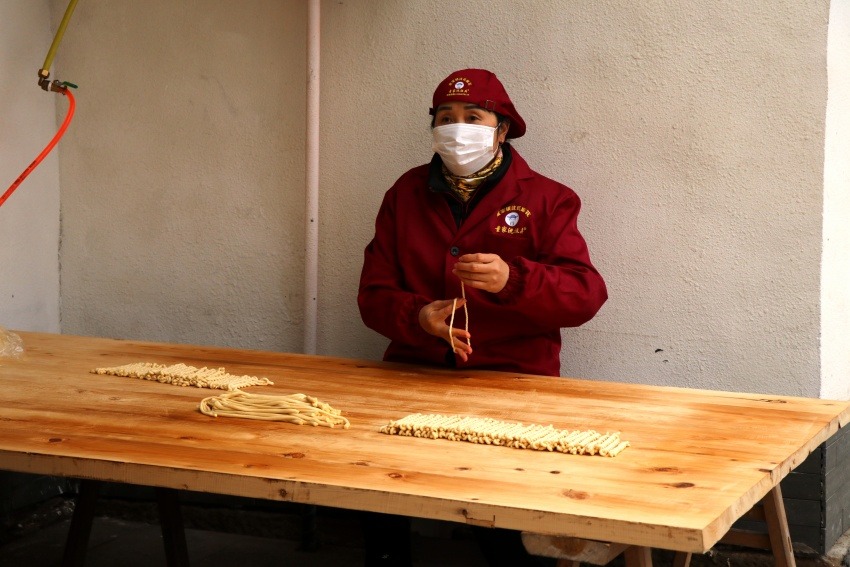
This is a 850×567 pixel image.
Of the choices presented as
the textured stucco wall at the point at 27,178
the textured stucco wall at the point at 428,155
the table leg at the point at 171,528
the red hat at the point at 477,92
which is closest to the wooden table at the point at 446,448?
the table leg at the point at 171,528

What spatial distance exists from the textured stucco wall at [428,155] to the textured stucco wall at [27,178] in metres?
0.08

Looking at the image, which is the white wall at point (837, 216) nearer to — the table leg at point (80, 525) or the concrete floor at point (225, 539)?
the concrete floor at point (225, 539)

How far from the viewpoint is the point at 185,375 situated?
2.62 metres

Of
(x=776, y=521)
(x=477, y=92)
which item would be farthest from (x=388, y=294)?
(x=776, y=521)

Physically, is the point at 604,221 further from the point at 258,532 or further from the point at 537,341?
the point at 258,532

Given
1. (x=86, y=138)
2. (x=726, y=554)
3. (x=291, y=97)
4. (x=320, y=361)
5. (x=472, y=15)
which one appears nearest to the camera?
(x=320, y=361)

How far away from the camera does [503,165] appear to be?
10.2ft

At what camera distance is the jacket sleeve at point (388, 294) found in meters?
2.96

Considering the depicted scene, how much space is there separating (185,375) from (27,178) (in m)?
1.83

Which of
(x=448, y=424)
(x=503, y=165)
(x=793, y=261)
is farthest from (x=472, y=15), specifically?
(x=448, y=424)

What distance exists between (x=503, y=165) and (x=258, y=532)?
1.79m

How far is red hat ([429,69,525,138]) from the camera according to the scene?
306 centimetres

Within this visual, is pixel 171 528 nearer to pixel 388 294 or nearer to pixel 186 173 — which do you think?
pixel 388 294

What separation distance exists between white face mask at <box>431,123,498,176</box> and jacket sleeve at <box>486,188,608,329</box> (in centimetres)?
28
